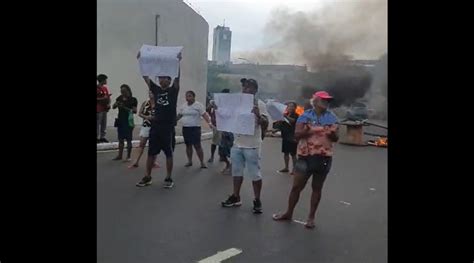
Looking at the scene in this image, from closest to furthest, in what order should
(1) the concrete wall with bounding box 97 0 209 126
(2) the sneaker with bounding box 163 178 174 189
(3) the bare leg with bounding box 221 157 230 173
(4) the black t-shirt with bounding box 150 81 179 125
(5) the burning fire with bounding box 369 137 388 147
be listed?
(4) the black t-shirt with bounding box 150 81 179 125
(2) the sneaker with bounding box 163 178 174 189
(3) the bare leg with bounding box 221 157 230 173
(5) the burning fire with bounding box 369 137 388 147
(1) the concrete wall with bounding box 97 0 209 126

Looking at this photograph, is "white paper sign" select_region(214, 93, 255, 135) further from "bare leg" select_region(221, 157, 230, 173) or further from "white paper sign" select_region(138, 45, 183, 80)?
"bare leg" select_region(221, 157, 230, 173)

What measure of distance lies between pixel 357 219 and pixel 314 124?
1093 millimetres

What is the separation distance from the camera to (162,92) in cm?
478

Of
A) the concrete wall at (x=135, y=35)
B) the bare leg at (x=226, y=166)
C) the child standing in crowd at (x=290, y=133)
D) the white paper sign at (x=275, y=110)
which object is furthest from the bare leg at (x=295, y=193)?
the concrete wall at (x=135, y=35)

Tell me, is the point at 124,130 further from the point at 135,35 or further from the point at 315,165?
the point at 135,35

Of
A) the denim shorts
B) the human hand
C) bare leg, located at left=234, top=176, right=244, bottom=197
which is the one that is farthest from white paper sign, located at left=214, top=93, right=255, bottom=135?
bare leg, located at left=234, top=176, right=244, bottom=197

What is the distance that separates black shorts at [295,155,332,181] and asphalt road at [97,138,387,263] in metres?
0.48

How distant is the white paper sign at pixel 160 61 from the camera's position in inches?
170

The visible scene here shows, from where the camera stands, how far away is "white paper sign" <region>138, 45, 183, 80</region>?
431 centimetres

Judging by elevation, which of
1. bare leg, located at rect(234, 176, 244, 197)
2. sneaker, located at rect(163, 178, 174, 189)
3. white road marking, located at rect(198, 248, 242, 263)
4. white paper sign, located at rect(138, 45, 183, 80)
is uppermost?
white paper sign, located at rect(138, 45, 183, 80)

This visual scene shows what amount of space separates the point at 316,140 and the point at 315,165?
22cm
